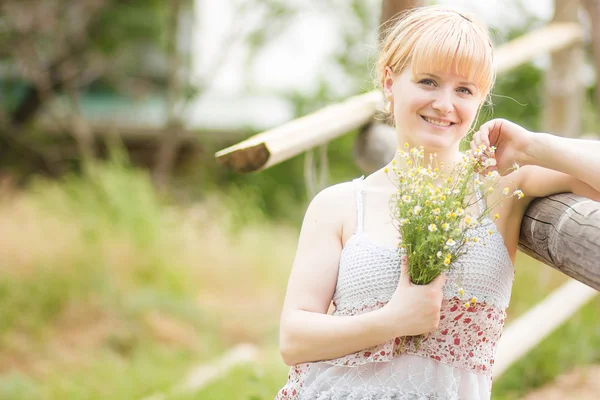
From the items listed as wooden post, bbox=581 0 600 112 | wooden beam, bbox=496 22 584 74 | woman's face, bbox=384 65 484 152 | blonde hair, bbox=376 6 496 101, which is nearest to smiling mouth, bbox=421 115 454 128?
woman's face, bbox=384 65 484 152

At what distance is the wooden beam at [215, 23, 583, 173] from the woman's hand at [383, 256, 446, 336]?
91 cm

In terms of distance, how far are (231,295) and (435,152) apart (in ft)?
16.9

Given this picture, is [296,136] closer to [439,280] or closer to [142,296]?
[439,280]

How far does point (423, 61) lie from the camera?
67.4 inches

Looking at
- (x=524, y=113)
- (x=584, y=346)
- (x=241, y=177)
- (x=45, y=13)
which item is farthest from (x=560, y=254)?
(x=241, y=177)

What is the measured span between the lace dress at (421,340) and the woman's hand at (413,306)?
0.31ft

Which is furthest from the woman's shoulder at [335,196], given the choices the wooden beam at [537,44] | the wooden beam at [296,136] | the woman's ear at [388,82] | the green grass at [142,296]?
the wooden beam at [537,44]

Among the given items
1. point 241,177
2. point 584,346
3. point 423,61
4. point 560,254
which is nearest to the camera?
point 560,254

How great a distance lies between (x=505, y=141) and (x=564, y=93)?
3.54 meters

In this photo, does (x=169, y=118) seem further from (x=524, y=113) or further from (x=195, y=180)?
(x=524, y=113)

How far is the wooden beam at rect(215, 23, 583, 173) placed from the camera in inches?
94.2

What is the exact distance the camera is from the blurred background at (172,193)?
15.8ft

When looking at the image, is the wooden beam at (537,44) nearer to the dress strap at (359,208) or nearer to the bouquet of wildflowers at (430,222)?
the dress strap at (359,208)

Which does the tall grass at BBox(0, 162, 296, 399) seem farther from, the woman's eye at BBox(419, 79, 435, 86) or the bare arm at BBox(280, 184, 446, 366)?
the woman's eye at BBox(419, 79, 435, 86)
